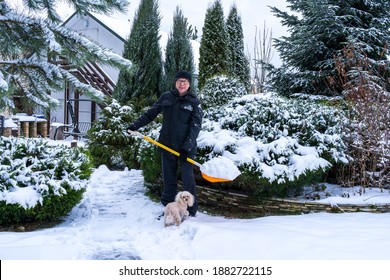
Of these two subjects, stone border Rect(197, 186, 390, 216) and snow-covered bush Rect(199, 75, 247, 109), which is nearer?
stone border Rect(197, 186, 390, 216)

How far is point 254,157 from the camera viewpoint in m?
4.88

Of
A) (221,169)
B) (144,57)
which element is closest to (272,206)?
(221,169)

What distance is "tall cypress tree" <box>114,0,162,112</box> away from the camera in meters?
9.16

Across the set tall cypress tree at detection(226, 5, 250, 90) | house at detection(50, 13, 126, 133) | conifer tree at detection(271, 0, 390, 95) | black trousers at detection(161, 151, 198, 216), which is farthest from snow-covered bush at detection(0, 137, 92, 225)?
tall cypress tree at detection(226, 5, 250, 90)

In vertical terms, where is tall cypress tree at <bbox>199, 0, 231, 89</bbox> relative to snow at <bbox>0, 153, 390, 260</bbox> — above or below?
above

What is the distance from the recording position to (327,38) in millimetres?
9109

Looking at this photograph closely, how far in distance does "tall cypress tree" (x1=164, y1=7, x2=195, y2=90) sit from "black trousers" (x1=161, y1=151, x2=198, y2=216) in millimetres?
5398

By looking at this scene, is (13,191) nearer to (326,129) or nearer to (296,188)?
(296,188)

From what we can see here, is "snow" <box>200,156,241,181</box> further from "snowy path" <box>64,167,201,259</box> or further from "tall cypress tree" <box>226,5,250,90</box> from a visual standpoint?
"tall cypress tree" <box>226,5,250,90</box>

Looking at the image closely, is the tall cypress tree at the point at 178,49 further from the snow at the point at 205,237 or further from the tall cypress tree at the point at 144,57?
the snow at the point at 205,237

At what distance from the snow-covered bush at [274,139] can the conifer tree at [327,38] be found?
3117mm

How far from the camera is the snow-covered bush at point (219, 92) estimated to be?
927 cm

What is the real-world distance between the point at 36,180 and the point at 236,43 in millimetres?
13089

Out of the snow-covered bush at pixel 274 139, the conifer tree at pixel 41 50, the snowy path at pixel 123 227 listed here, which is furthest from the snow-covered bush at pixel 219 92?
the conifer tree at pixel 41 50
